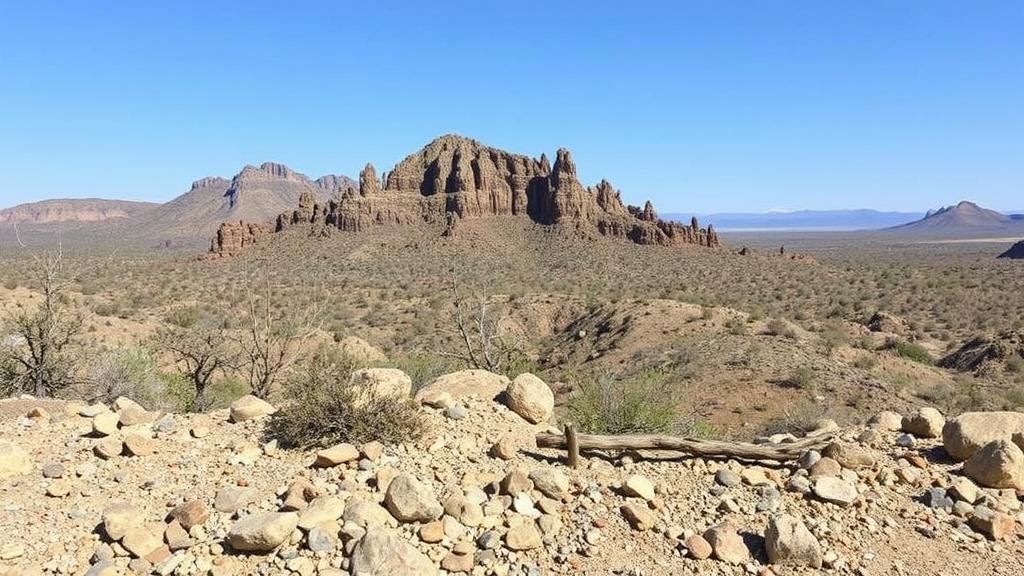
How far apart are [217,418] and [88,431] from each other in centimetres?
135

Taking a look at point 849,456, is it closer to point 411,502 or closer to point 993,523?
point 993,523

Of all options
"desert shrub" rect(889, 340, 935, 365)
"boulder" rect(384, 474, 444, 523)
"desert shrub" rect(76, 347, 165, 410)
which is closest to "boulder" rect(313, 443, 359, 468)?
"boulder" rect(384, 474, 444, 523)

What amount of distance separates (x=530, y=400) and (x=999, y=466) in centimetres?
503

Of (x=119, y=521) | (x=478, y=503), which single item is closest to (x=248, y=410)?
(x=119, y=521)

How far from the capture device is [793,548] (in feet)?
17.6

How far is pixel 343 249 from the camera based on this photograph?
72688mm

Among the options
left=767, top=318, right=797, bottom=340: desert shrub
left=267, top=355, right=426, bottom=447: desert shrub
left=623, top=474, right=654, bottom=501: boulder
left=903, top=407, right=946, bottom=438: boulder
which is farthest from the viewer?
left=767, top=318, right=797, bottom=340: desert shrub

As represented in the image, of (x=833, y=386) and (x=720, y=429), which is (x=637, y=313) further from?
(x=720, y=429)

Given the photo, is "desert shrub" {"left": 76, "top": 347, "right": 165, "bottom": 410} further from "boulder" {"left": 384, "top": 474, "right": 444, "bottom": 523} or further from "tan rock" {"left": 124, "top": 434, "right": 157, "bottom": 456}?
"boulder" {"left": 384, "top": 474, "right": 444, "bottom": 523}

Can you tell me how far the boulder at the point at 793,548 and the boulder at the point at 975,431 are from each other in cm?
276

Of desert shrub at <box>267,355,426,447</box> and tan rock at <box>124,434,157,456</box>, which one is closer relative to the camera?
tan rock at <box>124,434,157,456</box>

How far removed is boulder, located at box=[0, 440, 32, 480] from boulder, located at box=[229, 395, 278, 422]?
204 centimetres

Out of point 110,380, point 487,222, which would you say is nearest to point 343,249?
point 487,222

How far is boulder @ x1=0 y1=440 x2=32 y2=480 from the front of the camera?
6.00 meters
